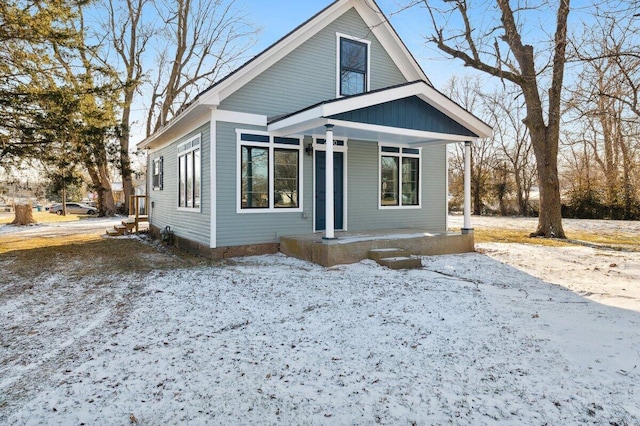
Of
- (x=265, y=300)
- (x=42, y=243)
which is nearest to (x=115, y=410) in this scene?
(x=265, y=300)

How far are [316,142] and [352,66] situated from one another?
261 centimetres

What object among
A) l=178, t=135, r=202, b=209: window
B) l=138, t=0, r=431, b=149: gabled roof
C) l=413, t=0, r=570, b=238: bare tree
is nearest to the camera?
l=138, t=0, r=431, b=149: gabled roof

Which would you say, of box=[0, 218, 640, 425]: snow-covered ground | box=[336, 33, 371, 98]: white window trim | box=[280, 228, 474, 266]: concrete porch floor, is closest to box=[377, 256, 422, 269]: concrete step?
box=[280, 228, 474, 266]: concrete porch floor

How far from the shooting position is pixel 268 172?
8.82 m

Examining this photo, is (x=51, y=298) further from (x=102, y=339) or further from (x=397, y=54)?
(x=397, y=54)

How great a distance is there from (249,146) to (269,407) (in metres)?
6.69

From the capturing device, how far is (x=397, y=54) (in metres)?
11.2

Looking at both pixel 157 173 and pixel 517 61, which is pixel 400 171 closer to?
pixel 517 61

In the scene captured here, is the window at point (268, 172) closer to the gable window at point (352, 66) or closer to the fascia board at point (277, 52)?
the fascia board at point (277, 52)

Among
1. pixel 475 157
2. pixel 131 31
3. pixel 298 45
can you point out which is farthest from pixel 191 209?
pixel 475 157

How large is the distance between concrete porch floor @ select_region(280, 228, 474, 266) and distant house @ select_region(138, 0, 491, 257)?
36 cm

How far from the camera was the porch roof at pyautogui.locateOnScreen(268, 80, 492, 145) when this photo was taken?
24.0 ft

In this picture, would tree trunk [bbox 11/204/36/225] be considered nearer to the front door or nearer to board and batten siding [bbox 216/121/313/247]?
board and batten siding [bbox 216/121/313/247]

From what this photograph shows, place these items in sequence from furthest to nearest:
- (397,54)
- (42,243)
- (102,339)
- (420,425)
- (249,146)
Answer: (42,243), (397,54), (249,146), (102,339), (420,425)
